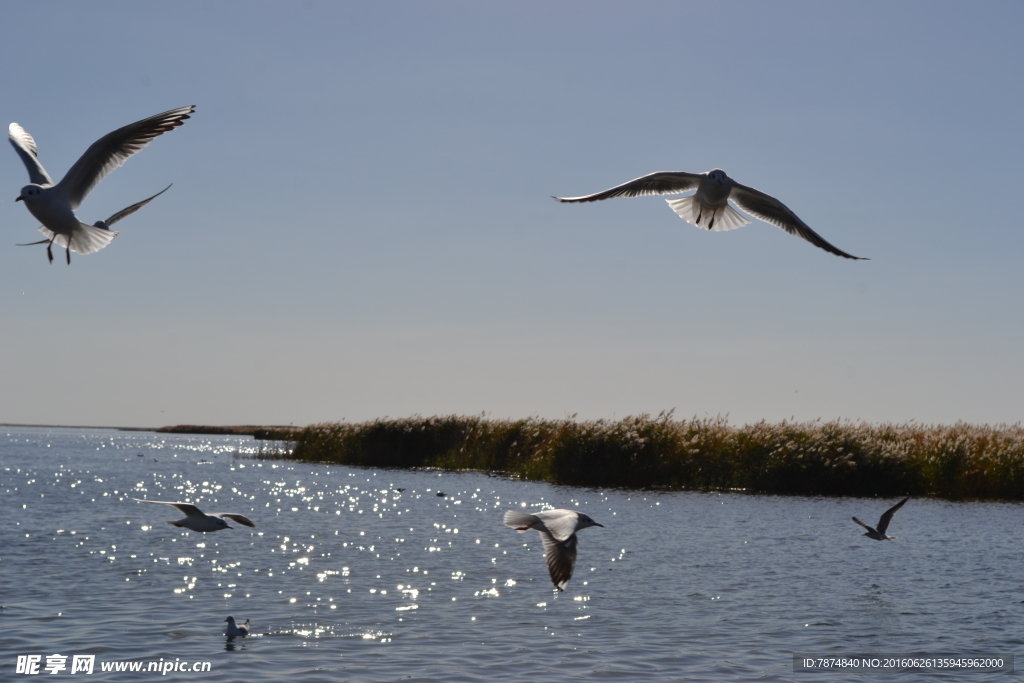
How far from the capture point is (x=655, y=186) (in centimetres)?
1117

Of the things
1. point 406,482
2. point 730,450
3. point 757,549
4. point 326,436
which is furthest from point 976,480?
point 326,436

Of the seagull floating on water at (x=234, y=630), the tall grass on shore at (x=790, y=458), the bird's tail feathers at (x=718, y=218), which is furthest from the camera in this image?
the tall grass on shore at (x=790, y=458)

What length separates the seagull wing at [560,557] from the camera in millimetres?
7402

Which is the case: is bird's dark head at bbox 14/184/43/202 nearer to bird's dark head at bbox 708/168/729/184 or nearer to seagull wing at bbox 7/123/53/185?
seagull wing at bbox 7/123/53/185

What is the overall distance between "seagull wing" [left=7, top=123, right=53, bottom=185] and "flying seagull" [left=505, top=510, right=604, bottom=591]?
511 centimetres

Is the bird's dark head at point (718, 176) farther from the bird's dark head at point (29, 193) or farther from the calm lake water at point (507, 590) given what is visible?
the bird's dark head at point (29, 193)

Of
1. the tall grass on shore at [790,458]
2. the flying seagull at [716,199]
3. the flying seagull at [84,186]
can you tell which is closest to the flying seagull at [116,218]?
the flying seagull at [84,186]

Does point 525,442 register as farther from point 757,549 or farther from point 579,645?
point 579,645

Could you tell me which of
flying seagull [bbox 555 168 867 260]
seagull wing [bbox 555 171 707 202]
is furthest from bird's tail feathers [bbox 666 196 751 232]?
seagull wing [bbox 555 171 707 202]

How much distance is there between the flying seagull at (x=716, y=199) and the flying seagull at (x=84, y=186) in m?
4.13

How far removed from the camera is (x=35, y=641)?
12164mm

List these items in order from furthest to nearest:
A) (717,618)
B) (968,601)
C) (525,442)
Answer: (525,442)
(968,601)
(717,618)

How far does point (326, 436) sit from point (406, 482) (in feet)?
44.4

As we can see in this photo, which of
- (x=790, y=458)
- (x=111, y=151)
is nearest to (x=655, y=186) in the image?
(x=111, y=151)
